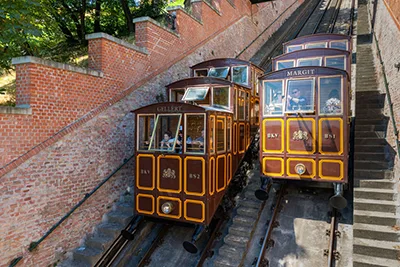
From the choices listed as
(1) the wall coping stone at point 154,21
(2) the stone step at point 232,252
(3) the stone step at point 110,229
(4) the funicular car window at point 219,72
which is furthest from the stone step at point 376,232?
(1) the wall coping stone at point 154,21

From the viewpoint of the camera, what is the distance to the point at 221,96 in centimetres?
790

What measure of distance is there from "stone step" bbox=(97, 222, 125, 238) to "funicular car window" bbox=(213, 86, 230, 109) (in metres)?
4.04

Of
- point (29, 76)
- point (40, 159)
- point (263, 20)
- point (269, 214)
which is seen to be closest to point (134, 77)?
point (29, 76)

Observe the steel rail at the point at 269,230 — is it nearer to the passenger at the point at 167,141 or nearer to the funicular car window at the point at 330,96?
the funicular car window at the point at 330,96

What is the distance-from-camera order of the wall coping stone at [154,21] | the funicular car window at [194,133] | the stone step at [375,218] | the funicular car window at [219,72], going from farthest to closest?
the funicular car window at [219,72] < the wall coping stone at [154,21] < the funicular car window at [194,133] < the stone step at [375,218]

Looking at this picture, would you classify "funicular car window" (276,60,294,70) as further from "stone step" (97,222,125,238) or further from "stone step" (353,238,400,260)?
"stone step" (97,222,125,238)

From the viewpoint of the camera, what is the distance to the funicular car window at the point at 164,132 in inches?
263

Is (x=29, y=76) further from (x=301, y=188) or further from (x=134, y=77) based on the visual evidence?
(x=301, y=188)

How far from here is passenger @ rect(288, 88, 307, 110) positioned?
22.4 ft

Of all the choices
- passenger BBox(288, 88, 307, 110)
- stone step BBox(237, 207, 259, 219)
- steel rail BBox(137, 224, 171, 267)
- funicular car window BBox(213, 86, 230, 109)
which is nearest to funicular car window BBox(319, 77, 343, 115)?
passenger BBox(288, 88, 307, 110)

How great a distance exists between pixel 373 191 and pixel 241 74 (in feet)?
17.3

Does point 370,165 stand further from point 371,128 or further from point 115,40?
point 115,40

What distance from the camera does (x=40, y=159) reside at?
5.90 m

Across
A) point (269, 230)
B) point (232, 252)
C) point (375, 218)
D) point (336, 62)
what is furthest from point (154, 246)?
point (336, 62)
